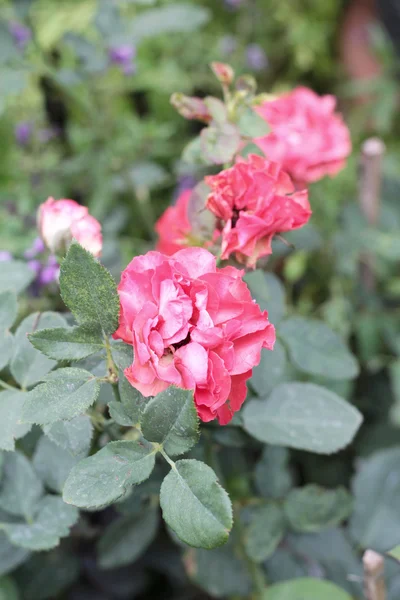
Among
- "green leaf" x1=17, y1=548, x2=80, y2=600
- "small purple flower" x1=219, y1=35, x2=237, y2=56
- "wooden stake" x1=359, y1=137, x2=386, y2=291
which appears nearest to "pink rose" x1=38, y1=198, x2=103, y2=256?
"green leaf" x1=17, y1=548, x2=80, y2=600

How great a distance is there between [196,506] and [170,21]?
0.79 m

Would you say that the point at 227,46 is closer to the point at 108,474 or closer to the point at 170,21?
the point at 170,21

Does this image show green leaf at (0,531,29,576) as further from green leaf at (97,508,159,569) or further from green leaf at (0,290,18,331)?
green leaf at (0,290,18,331)

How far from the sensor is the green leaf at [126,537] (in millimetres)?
704

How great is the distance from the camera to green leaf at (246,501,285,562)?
67 centimetres

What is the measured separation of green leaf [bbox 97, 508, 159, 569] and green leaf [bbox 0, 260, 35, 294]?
0.96 feet

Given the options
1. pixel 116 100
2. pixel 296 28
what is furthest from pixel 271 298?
pixel 296 28

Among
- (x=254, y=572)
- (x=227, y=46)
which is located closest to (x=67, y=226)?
(x=254, y=572)

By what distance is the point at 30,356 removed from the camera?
1.72 ft

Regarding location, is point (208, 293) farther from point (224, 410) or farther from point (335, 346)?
point (335, 346)

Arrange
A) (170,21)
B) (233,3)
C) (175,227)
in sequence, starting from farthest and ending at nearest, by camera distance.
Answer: (233,3) → (170,21) → (175,227)

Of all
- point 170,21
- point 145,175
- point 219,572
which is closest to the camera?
point 219,572

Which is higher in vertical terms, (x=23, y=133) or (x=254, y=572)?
(x=23, y=133)

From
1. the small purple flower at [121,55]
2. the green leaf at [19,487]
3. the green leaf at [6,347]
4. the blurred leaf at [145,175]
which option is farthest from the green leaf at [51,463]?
the small purple flower at [121,55]
